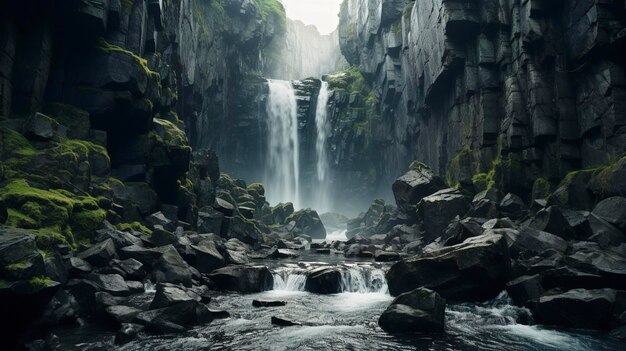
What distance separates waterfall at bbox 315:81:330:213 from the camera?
86275mm

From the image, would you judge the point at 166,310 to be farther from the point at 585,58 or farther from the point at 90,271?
the point at 585,58

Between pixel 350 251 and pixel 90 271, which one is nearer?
pixel 90 271

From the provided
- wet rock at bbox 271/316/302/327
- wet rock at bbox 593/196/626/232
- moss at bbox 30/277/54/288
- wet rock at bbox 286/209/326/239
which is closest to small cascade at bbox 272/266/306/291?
wet rock at bbox 271/316/302/327

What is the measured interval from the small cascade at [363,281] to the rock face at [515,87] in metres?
19.4

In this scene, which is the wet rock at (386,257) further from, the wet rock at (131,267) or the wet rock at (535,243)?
the wet rock at (131,267)

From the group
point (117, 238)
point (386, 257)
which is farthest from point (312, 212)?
point (117, 238)

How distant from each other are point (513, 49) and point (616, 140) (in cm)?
1435

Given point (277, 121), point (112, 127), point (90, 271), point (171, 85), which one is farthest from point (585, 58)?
point (277, 121)

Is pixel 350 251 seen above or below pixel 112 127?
below

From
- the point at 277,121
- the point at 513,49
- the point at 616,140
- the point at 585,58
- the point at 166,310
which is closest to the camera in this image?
the point at 166,310

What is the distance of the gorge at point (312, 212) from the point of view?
43.1ft

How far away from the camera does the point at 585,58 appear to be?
98.2 ft

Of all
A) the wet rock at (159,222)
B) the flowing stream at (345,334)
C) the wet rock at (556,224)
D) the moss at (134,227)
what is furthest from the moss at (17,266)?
the wet rock at (556,224)

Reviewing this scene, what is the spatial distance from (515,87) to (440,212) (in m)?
13.7
